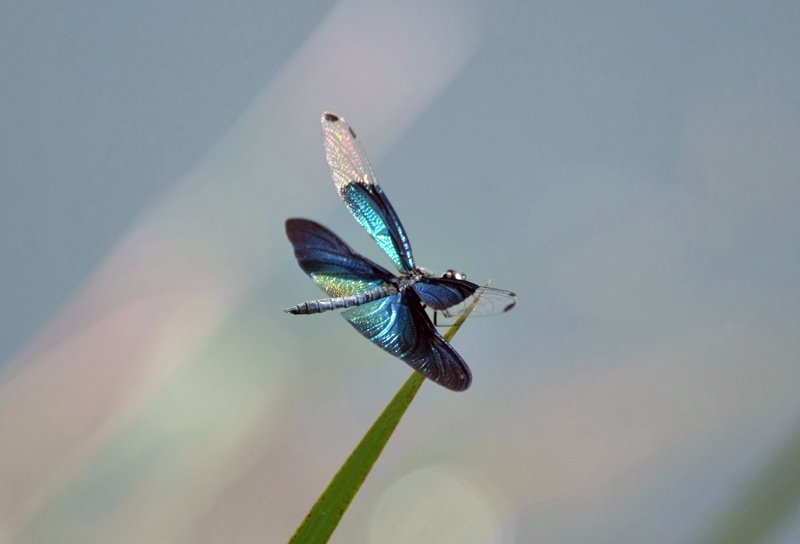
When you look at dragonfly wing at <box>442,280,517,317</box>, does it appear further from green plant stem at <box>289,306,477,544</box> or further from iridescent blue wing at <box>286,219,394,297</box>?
green plant stem at <box>289,306,477,544</box>

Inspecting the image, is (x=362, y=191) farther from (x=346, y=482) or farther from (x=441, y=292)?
(x=346, y=482)

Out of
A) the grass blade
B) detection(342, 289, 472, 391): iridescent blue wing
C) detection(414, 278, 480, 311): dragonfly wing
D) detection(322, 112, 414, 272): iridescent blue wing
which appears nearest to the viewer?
the grass blade

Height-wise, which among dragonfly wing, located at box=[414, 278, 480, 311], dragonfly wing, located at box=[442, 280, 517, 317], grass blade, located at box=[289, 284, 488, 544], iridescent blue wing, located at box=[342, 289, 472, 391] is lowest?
grass blade, located at box=[289, 284, 488, 544]

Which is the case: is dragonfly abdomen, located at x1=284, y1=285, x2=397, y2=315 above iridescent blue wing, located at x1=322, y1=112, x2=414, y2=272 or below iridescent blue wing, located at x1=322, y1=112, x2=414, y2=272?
below

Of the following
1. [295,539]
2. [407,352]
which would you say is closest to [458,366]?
[407,352]

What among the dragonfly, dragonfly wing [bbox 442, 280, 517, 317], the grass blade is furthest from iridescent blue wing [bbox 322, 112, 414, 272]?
the grass blade

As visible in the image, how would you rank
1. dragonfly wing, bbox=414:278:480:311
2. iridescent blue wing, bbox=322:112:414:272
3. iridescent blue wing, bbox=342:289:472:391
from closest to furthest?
iridescent blue wing, bbox=342:289:472:391 → dragonfly wing, bbox=414:278:480:311 → iridescent blue wing, bbox=322:112:414:272

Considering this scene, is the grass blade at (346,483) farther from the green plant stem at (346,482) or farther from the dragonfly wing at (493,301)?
the dragonfly wing at (493,301)

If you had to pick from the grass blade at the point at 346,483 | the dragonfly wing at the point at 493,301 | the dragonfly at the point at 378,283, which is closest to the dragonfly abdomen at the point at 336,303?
the dragonfly at the point at 378,283
